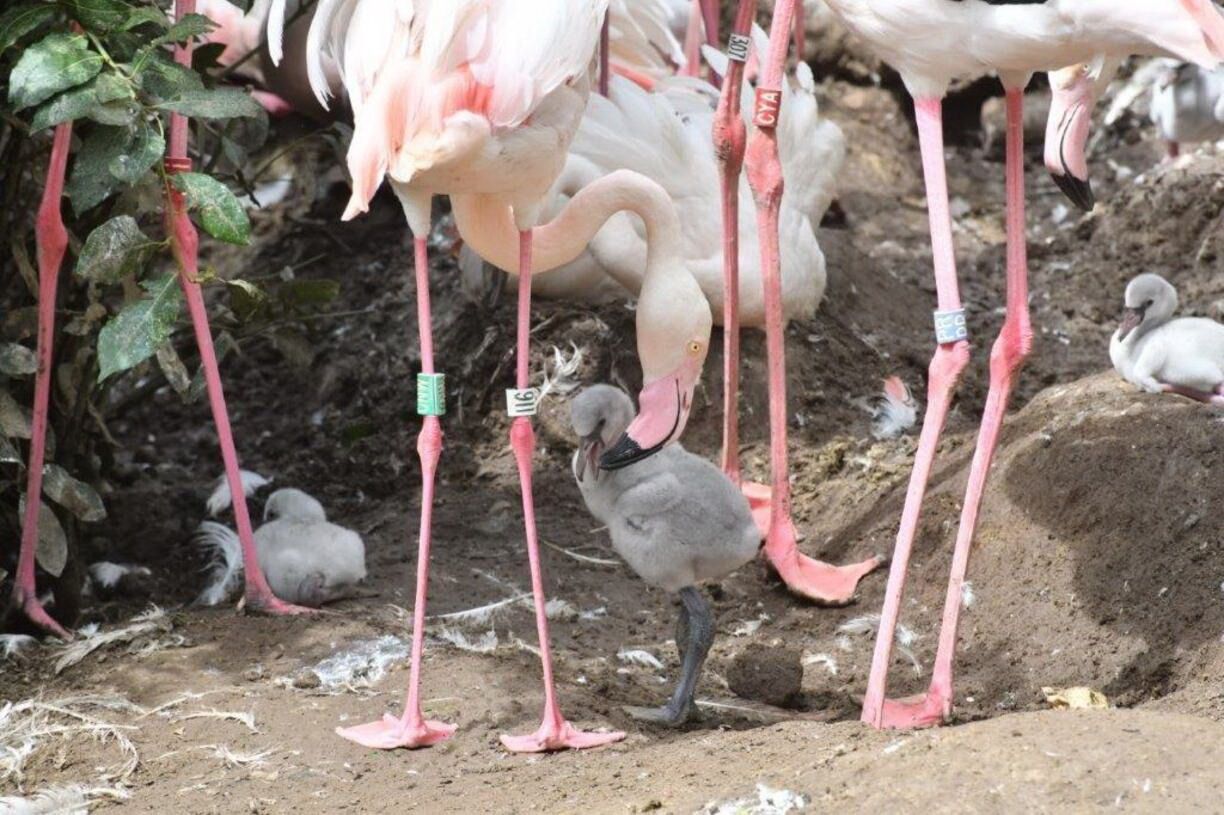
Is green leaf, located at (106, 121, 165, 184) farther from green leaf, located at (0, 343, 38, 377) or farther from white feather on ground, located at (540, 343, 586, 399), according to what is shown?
white feather on ground, located at (540, 343, 586, 399)

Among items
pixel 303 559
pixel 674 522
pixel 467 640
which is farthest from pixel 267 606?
pixel 674 522

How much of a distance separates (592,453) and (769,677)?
65cm

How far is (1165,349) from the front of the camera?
4.49 meters

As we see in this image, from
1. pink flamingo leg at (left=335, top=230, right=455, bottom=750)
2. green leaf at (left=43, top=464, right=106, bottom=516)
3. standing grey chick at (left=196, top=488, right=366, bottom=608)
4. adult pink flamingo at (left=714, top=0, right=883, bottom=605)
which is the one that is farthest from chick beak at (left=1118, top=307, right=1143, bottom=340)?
→ green leaf at (left=43, top=464, right=106, bottom=516)

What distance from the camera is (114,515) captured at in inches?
207

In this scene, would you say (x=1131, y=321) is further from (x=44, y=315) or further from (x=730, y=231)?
(x=44, y=315)

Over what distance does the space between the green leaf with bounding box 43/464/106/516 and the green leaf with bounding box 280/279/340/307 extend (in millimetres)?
934

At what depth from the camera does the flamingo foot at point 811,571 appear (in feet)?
14.6

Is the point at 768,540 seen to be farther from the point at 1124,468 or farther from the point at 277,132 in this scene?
the point at 277,132

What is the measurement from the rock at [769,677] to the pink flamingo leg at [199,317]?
3.61 ft

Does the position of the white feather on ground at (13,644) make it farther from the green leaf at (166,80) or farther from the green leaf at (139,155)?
the green leaf at (166,80)

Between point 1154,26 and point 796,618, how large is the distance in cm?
179

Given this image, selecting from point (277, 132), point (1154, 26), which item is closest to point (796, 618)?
point (1154, 26)

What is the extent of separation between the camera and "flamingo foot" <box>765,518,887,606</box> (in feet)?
14.6
